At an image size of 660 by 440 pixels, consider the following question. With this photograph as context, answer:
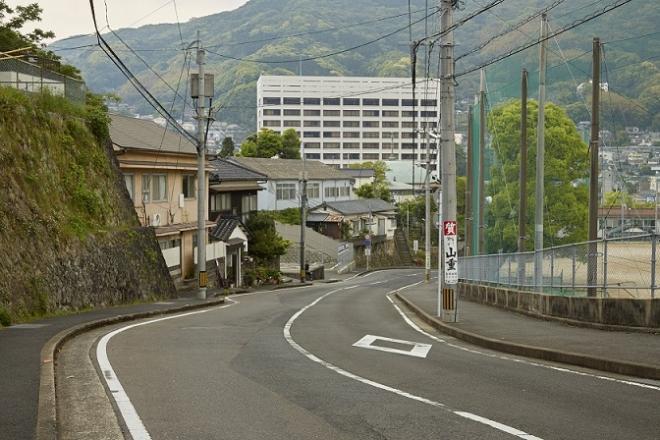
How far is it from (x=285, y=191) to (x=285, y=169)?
288 centimetres

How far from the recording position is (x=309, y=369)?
1138 centimetres

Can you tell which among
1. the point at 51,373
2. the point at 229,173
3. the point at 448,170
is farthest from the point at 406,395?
the point at 229,173

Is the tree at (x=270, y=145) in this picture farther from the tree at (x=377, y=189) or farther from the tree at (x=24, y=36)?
the tree at (x=24, y=36)

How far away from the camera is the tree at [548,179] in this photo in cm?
4091

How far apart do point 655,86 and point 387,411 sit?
25366 mm

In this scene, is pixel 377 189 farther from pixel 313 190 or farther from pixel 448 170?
pixel 448 170

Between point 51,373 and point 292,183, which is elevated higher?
point 292,183

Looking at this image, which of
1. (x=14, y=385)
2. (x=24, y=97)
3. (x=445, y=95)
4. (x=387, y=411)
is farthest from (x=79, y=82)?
(x=387, y=411)

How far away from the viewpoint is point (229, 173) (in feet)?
173

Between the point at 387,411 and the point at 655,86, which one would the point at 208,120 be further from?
the point at 387,411

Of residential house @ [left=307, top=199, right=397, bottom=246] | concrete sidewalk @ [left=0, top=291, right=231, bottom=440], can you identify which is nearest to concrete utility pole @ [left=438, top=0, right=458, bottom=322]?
concrete sidewalk @ [left=0, top=291, right=231, bottom=440]

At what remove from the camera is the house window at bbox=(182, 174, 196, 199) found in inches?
1591

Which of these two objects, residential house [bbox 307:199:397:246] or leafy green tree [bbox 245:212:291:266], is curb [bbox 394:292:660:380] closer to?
leafy green tree [bbox 245:212:291:266]

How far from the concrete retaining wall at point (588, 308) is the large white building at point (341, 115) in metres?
128
